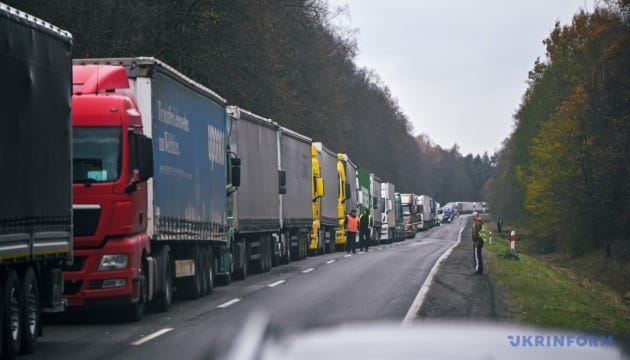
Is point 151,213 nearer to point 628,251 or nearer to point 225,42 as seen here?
point 225,42

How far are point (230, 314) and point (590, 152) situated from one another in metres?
39.1

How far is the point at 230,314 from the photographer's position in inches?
742

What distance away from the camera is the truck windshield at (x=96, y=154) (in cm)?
1725

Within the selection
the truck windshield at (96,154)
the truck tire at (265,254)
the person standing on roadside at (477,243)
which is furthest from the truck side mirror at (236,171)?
the truck windshield at (96,154)

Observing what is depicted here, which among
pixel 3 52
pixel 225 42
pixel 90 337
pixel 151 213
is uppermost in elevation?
pixel 225 42

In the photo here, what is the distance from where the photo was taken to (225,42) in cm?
4534

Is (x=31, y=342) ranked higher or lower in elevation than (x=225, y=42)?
lower

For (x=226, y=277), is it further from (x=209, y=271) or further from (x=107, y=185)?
(x=107, y=185)

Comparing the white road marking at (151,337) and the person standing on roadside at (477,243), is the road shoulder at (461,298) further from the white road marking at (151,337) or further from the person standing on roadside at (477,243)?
the white road marking at (151,337)

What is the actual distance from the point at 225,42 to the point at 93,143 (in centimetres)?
2821

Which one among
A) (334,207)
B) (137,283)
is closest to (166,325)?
(137,283)

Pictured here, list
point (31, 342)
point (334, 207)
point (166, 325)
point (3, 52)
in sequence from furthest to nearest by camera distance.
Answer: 1. point (334, 207)
2. point (166, 325)
3. point (31, 342)
4. point (3, 52)

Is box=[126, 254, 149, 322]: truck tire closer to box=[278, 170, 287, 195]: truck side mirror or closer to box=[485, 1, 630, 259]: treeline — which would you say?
box=[278, 170, 287, 195]: truck side mirror

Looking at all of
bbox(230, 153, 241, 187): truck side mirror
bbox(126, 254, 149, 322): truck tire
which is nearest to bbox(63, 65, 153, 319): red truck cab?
bbox(126, 254, 149, 322): truck tire
